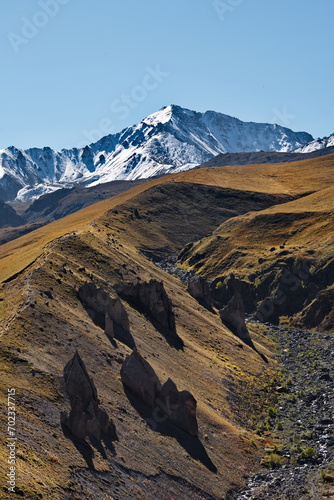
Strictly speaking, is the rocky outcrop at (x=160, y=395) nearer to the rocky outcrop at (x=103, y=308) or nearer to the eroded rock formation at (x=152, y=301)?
the rocky outcrop at (x=103, y=308)

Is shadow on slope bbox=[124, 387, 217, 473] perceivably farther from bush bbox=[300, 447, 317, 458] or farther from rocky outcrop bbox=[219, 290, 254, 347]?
rocky outcrop bbox=[219, 290, 254, 347]

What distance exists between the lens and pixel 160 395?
6075 centimetres

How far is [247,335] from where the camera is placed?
4272 inches

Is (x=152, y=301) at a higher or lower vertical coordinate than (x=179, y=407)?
higher

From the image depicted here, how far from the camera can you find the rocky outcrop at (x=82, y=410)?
158ft

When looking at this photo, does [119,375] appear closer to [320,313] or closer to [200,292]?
[200,292]

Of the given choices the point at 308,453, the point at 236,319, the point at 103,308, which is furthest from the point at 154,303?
the point at 308,453

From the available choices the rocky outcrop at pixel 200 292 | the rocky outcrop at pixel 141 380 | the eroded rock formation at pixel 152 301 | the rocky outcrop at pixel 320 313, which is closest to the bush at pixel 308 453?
the rocky outcrop at pixel 141 380

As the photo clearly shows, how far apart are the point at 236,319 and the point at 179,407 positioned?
176 ft

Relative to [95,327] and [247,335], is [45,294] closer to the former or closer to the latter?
[95,327]

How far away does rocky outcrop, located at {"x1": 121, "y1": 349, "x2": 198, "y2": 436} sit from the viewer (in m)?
59.3

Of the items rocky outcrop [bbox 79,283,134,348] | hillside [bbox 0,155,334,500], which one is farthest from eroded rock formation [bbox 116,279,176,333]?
rocky outcrop [bbox 79,283,134,348]

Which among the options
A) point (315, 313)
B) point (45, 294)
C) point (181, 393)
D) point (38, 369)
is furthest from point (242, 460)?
point (315, 313)

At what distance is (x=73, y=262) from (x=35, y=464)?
59.8m
